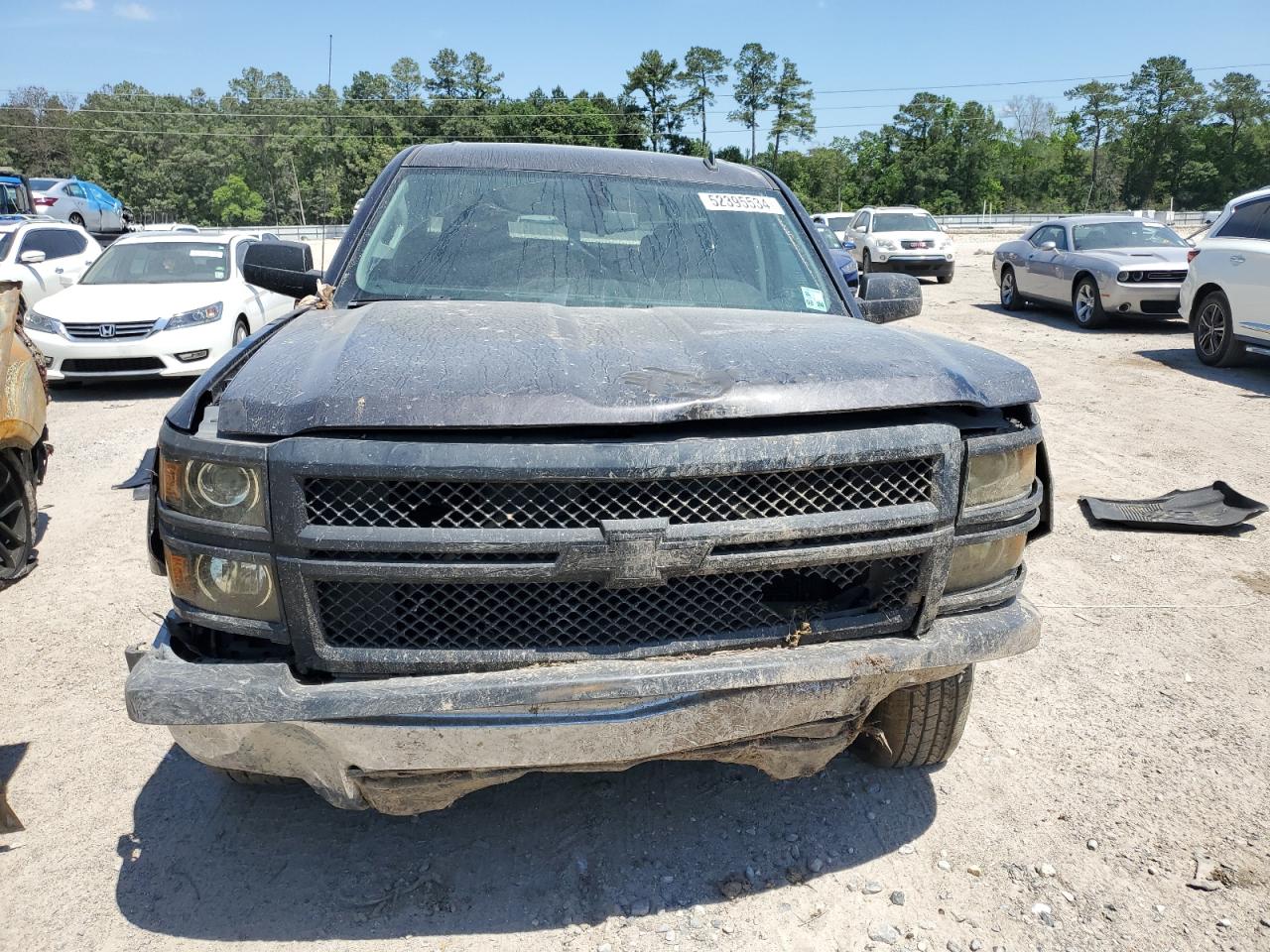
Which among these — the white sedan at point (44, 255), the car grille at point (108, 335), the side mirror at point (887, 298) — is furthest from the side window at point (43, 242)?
the side mirror at point (887, 298)

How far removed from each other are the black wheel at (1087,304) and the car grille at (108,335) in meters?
11.8

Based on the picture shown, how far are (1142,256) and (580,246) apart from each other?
1219cm

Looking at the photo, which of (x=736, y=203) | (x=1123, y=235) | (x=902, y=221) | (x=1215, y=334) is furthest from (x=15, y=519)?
(x=902, y=221)

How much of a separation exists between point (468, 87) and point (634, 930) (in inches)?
3892

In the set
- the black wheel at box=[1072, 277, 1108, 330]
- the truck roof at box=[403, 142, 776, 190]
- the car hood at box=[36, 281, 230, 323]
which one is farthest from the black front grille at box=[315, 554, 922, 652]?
the black wheel at box=[1072, 277, 1108, 330]

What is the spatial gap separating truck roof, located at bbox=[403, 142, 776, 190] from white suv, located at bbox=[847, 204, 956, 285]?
687 inches

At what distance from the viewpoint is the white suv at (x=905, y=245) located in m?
20.9

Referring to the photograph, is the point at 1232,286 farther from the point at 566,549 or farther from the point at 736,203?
the point at 566,549

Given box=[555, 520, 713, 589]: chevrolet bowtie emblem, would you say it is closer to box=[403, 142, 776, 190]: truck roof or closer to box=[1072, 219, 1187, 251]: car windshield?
box=[403, 142, 776, 190]: truck roof

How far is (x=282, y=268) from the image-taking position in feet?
11.5

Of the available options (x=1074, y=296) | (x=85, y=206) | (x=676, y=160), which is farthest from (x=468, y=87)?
(x=676, y=160)

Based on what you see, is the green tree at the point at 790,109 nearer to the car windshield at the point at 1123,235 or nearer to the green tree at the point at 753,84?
the green tree at the point at 753,84

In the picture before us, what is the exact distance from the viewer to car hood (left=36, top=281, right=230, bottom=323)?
9.64m

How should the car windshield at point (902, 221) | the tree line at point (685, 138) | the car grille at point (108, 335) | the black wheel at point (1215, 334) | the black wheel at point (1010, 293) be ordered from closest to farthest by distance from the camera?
1. the car grille at point (108, 335)
2. the black wheel at point (1215, 334)
3. the black wheel at point (1010, 293)
4. the car windshield at point (902, 221)
5. the tree line at point (685, 138)
